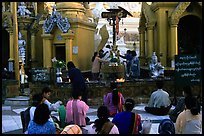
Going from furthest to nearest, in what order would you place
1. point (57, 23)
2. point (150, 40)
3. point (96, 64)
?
point (150, 40) → point (57, 23) → point (96, 64)

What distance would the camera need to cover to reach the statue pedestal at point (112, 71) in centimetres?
1587

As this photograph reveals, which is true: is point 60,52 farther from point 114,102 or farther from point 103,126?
point 103,126

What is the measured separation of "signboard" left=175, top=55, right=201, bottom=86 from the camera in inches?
422

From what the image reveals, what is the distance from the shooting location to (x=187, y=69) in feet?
35.7

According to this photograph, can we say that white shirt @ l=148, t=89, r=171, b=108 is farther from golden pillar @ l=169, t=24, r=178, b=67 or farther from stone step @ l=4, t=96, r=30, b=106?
golden pillar @ l=169, t=24, r=178, b=67

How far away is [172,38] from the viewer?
18000mm

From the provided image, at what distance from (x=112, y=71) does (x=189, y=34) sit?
5.91m

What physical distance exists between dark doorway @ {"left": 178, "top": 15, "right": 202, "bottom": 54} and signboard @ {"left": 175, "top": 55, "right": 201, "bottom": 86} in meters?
8.75

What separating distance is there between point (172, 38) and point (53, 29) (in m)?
5.24

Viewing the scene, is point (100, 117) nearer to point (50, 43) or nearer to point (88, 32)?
point (50, 43)

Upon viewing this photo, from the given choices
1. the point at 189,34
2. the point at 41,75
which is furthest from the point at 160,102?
the point at 189,34

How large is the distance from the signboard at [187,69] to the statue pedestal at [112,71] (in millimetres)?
5064

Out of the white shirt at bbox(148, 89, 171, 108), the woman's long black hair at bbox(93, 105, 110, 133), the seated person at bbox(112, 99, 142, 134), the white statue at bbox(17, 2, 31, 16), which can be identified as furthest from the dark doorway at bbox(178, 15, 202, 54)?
the woman's long black hair at bbox(93, 105, 110, 133)

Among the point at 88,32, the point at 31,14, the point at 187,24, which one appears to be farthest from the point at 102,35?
the point at 31,14
